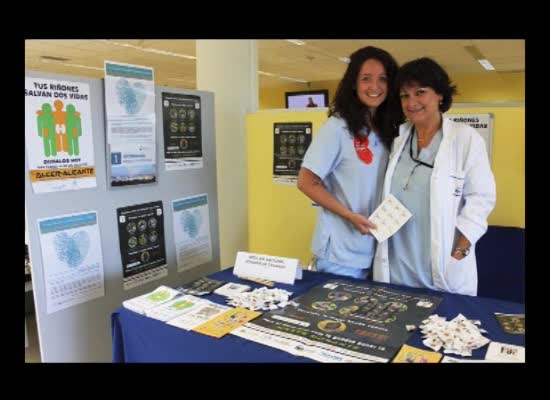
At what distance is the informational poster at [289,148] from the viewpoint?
108 inches

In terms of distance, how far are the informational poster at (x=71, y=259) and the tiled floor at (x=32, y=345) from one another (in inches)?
24.8

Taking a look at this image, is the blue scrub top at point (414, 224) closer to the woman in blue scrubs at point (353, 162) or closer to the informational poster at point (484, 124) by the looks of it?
the woman in blue scrubs at point (353, 162)

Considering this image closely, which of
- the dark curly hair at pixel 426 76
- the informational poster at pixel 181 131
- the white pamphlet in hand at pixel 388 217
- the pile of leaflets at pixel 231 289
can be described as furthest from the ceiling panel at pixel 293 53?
the pile of leaflets at pixel 231 289

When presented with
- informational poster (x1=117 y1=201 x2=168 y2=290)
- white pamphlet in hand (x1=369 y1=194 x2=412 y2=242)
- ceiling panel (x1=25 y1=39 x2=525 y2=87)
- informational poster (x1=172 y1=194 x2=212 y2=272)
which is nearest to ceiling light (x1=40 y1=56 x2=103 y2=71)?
ceiling panel (x1=25 y1=39 x2=525 y2=87)

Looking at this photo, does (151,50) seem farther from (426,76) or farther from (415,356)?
(415,356)

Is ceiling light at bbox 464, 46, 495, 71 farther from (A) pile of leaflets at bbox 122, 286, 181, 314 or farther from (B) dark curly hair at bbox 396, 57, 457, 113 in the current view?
(A) pile of leaflets at bbox 122, 286, 181, 314

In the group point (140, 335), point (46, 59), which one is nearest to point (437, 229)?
point (140, 335)

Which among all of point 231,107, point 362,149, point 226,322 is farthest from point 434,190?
point 231,107

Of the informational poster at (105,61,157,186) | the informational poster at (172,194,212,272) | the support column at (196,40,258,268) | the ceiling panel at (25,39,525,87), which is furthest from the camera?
the ceiling panel at (25,39,525,87)

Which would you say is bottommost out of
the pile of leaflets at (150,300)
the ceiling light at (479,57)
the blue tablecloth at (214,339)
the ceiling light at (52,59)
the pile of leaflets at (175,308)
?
the blue tablecloth at (214,339)

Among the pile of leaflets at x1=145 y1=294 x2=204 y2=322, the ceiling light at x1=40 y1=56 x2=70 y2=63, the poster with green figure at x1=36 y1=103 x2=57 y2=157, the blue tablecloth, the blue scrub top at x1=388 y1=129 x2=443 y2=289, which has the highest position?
the ceiling light at x1=40 y1=56 x2=70 y2=63

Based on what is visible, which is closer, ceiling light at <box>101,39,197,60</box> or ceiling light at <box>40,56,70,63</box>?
ceiling light at <box>101,39,197,60</box>

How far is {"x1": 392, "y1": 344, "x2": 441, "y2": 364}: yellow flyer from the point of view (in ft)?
3.47

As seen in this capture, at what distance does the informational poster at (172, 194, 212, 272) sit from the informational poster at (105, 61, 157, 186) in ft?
0.85
